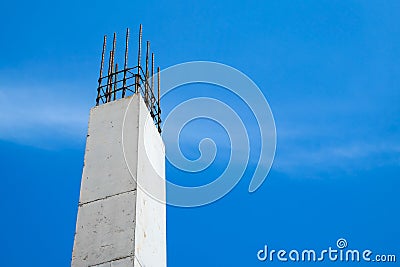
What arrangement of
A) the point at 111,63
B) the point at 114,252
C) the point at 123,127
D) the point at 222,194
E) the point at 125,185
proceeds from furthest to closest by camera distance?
the point at 111,63 → the point at 222,194 → the point at 123,127 → the point at 125,185 → the point at 114,252

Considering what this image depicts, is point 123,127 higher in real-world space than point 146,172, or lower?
higher

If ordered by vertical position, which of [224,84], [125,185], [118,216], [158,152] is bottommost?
[118,216]

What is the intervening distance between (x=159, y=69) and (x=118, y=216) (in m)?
4.68

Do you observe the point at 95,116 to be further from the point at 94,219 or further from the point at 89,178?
the point at 94,219

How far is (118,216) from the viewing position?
28.5 ft

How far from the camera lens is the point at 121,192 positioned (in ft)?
29.3

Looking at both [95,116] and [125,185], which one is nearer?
[125,185]

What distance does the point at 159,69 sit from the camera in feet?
40.8

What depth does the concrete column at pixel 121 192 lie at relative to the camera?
8.48 m

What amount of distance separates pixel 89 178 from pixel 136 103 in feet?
5.39

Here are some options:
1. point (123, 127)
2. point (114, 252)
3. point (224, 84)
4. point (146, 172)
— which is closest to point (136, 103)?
point (123, 127)

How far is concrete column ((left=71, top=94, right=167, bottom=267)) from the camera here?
27.8 ft

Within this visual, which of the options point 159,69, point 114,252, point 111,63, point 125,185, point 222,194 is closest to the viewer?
point 114,252

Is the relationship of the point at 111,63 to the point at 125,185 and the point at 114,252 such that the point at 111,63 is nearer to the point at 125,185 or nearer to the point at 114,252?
the point at 125,185
